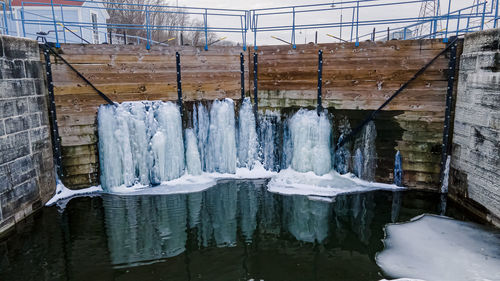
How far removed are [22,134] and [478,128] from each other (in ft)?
32.7

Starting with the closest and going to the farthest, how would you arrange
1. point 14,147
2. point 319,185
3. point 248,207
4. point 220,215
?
point 14,147
point 220,215
point 248,207
point 319,185

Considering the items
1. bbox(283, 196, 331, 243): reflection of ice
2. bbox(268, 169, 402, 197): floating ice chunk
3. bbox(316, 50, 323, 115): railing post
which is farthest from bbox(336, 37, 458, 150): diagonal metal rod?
bbox(283, 196, 331, 243): reflection of ice

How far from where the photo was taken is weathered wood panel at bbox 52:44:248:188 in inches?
354

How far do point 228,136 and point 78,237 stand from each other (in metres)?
5.15

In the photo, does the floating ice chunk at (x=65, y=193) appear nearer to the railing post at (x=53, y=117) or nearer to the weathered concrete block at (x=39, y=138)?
the railing post at (x=53, y=117)

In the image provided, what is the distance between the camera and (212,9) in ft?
33.2

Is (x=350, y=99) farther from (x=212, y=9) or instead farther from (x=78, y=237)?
(x=78, y=237)

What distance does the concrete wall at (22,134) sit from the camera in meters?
6.97

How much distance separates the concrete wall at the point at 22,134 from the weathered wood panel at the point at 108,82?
0.49m

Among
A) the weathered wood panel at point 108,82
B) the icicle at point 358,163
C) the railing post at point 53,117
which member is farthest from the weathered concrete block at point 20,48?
the icicle at point 358,163

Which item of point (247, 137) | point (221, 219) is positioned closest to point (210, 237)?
point (221, 219)

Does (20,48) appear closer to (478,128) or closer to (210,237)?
(210,237)

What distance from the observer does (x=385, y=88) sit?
9.31 m

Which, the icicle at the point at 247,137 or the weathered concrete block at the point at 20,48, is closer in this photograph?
the weathered concrete block at the point at 20,48
